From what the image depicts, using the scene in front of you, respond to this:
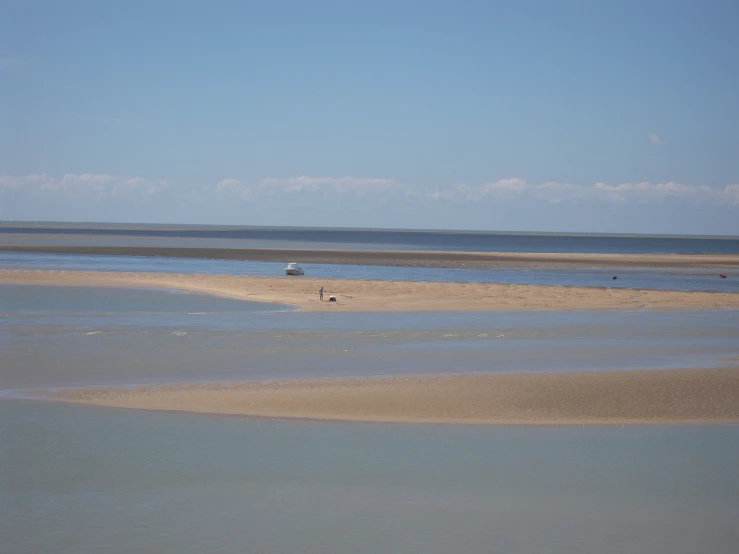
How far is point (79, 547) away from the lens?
28.9 feet

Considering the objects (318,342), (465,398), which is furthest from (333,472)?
(318,342)

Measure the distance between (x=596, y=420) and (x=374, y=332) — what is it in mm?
11525

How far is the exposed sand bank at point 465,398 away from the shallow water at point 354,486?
2.13 ft

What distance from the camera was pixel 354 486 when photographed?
1092cm

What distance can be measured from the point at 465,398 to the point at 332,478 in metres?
5.26

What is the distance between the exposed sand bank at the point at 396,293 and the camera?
1351 inches

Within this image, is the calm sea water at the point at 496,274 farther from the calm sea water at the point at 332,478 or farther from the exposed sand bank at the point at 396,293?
the calm sea water at the point at 332,478

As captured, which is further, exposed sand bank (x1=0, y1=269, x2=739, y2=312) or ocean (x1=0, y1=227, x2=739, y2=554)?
exposed sand bank (x1=0, y1=269, x2=739, y2=312)

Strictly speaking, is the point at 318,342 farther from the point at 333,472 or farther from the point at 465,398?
the point at 333,472

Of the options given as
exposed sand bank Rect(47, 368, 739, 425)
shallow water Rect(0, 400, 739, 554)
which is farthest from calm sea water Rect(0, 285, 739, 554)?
exposed sand bank Rect(47, 368, 739, 425)

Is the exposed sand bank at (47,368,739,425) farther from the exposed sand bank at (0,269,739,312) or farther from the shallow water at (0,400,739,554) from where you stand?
the exposed sand bank at (0,269,739,312)

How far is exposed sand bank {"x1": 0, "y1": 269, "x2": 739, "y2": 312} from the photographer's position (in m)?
34.3

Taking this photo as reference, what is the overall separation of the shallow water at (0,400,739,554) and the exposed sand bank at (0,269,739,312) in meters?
18.8

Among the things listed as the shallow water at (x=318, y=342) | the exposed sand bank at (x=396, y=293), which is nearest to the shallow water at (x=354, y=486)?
the shallow water at (x=318, y=342)
